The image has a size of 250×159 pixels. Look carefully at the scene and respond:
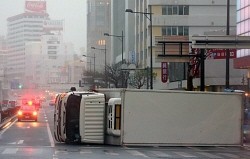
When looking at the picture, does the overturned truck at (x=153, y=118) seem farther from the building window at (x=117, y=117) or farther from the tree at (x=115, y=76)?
the tree at (x=115, y=76)

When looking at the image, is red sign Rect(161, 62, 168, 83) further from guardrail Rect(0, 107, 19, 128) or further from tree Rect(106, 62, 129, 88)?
guardrail Rect(0, 107, 19, 128)

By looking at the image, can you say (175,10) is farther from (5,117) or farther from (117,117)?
(117,117)

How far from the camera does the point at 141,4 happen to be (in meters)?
104

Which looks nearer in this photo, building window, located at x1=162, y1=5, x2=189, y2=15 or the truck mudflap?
the truck mudflap

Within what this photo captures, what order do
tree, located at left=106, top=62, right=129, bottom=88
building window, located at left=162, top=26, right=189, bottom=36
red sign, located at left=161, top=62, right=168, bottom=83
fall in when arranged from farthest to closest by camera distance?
building window, located at left=162, top=26, right=189, bottom=36 → tree, located at left=106, top=62, right=129, bottom=88 → red sign, located at left=161, top=62, right=168, bottom=83

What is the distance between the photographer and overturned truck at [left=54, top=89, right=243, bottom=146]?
1055 inches

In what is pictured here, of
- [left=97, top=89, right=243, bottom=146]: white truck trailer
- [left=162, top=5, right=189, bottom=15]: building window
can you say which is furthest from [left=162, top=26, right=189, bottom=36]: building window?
[left=97, top=89, right=243, bottom=146]: white truck trailer

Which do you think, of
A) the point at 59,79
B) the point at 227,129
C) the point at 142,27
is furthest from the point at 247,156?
the point at 59,79

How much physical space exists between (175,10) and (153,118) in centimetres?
6818

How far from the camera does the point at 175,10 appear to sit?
308ft

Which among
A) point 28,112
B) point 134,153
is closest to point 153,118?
point 134,153

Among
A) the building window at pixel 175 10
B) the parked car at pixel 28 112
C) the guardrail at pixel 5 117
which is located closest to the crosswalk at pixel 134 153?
the guardrail at pixel 5 117

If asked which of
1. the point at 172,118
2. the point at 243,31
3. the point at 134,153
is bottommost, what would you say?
the point at 134,153

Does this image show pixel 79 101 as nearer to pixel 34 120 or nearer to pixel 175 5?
pixel 34 120
